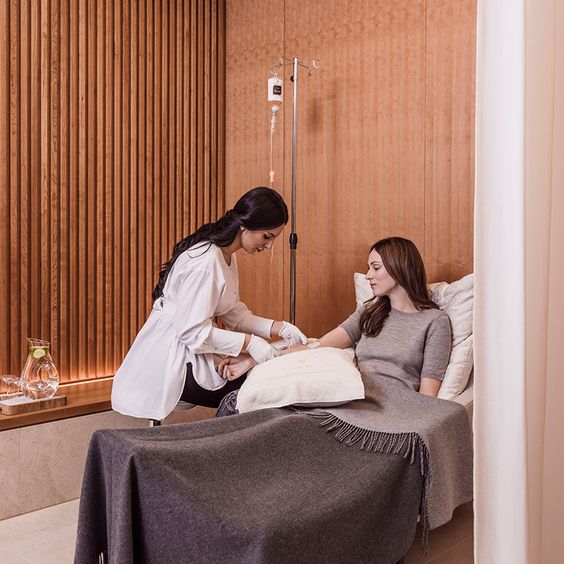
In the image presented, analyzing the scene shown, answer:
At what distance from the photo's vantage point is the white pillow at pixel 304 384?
1781 mm

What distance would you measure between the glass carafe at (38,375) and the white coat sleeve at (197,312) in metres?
0.65

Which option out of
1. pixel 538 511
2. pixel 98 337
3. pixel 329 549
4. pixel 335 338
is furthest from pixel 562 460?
pixel 98 337

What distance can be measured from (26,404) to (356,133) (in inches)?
75.4

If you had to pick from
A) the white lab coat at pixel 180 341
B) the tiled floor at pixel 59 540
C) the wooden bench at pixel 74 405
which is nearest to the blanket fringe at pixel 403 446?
the tiled floor at pixel 59 540

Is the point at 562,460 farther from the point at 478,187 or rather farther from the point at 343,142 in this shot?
the point at 343,142

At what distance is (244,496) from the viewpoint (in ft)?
4.35

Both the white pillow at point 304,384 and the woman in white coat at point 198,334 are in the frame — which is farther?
the woman in white coat at point 198,334

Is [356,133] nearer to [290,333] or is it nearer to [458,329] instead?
[290,333]

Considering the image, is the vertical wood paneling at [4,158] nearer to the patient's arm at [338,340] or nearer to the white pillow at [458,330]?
the patient's arm at [338,340]

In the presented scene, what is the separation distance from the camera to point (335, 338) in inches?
94.5

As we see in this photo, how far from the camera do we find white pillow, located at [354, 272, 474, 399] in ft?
6.81

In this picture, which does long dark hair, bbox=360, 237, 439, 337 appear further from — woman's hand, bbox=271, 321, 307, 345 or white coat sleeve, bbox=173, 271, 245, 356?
white coat sleeve, bbox=173, 271, 245, 356

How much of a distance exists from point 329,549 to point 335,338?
1.14 metres

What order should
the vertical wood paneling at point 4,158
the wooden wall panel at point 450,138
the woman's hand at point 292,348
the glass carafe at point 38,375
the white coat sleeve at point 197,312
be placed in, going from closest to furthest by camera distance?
the white coat sleeve at point 197,312, the woman's hand at point 292,348, the glass carafe at point 38,375, the wooden wall panel at point 450,138, the vertical wood paneling at point 4,158
